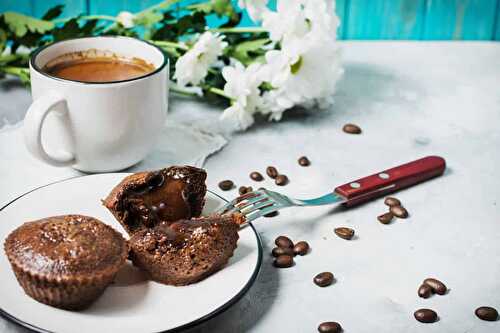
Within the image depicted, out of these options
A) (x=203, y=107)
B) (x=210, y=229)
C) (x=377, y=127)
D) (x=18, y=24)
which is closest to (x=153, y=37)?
(x=203, y=107)

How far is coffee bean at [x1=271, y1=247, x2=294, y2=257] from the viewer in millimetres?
1458

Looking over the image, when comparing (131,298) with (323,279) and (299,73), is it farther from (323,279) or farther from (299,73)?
(299,73)

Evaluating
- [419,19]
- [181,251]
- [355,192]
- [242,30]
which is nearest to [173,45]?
[242,30]

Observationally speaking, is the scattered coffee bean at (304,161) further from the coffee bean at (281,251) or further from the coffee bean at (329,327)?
the coffee bean at (329,327)

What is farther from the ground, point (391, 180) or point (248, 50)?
point (248, 50)

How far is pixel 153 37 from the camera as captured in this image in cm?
218

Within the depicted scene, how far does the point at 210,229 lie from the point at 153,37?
3.48ft

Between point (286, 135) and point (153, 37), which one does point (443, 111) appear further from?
point (153, 37)

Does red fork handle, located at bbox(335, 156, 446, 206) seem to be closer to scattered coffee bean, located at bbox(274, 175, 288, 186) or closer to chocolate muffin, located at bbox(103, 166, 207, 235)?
scattered coffee bean, located at bbox(274, 175, 288, 186)

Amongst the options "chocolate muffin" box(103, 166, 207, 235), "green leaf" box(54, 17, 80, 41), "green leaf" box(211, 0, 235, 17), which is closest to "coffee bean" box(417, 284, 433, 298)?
"chocolate muffin" box(103, 166, 207, 235)

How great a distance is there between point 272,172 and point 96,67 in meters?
0.53

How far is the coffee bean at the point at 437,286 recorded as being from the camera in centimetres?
137

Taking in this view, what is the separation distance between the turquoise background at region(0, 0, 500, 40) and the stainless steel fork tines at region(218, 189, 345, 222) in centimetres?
153

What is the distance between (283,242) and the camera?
1.50 metres
